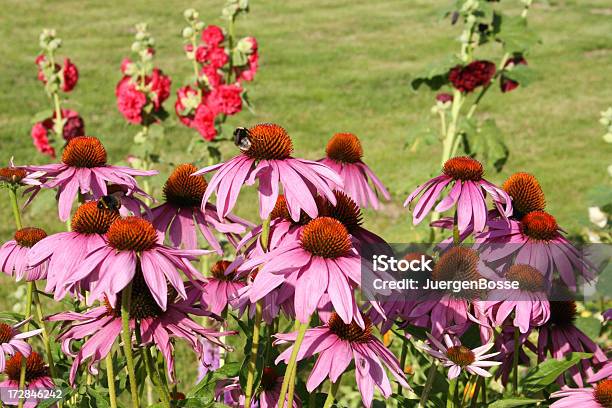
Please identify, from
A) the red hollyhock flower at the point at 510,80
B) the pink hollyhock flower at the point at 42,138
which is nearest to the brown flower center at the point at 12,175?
the pink hollyhock flower at the point at 42,138

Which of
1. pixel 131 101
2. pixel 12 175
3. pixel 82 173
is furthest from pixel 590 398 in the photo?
pixel 131 101

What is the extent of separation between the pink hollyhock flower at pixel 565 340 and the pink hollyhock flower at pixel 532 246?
0.17m

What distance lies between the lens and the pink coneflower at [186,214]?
5.70ft

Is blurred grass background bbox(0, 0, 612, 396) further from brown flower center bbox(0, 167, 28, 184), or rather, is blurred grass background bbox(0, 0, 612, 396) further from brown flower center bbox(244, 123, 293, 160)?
brown flower center bbox(244, 123, 293, 160)

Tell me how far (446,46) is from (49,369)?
11.3 meters

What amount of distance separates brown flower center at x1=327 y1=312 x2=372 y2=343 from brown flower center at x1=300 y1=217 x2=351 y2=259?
0.54ft

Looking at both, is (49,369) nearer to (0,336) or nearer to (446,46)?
(0,336)

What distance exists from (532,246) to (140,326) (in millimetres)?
848

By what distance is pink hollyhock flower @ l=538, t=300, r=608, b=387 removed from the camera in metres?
1.88

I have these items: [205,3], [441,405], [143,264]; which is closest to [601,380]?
[441,405]

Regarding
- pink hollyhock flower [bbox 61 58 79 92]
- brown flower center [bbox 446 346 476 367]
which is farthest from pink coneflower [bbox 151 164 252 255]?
pink hollyhock flower [bbox 61 58 79 92]

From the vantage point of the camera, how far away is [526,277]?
1.65 metres

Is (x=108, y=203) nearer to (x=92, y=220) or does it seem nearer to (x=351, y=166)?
(x=92, y=220)

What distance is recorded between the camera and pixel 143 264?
1.37m
